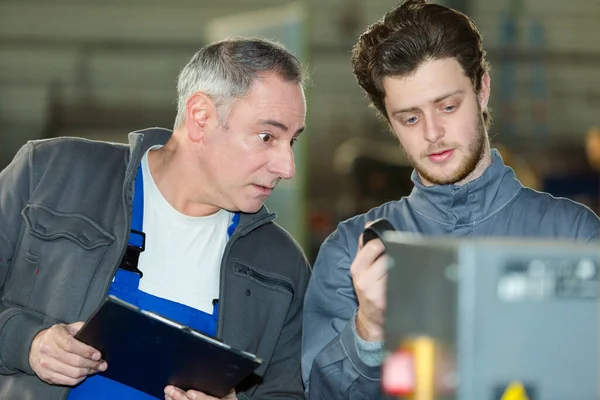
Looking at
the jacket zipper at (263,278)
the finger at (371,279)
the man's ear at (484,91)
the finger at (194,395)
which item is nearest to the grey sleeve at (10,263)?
the finger at (194,395)

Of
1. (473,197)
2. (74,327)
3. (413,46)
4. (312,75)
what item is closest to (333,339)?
(473,197)

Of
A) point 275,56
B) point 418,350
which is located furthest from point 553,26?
point 418,350

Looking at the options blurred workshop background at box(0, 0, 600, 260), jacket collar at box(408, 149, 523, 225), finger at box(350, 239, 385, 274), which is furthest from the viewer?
blurred workshop background at box(0, 0, 600, 260)

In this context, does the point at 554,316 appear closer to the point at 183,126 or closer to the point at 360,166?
the point at 183,126

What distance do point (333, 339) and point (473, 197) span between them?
16.7 inches

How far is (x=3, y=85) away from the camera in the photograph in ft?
36.6

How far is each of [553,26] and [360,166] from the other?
5178mm

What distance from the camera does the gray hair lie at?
2.14 m

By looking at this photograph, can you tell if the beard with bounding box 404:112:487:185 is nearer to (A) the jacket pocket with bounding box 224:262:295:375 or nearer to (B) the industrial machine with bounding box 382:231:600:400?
(A) the jacket pocket with bounding box 224:262:295:375

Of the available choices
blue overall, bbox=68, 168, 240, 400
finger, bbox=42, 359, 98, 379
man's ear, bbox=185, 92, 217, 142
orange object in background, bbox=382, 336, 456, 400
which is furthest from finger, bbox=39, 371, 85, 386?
orange object in background, bbox=382, 336, 456, 400

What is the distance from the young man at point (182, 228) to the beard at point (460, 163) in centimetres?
34

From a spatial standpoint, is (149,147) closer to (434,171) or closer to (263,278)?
(263,278)

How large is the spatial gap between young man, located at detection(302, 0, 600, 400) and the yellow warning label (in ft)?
2.76

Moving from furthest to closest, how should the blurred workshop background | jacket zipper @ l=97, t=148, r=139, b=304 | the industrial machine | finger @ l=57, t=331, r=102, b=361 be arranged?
the blurred workshop background, jacket zipper @ l=97, t=148, r=139, b=304, finger @ l=57, t=331, r=102, b=361, the industrial machine
